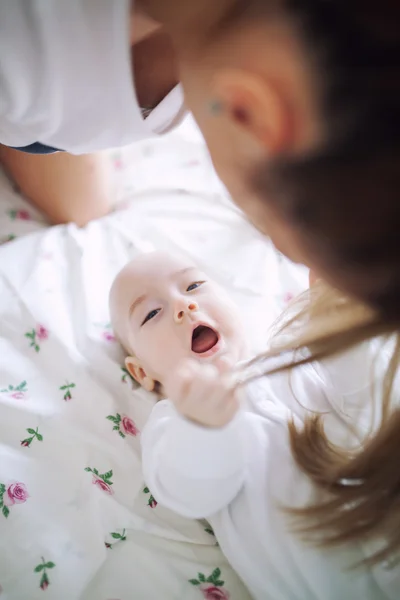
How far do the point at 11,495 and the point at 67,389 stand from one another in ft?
0.62

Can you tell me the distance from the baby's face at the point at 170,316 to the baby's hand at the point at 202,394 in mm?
187

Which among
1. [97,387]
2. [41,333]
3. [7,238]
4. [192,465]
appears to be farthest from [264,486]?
[7,238]

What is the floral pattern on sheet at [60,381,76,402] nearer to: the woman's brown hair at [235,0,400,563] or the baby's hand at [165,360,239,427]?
the baby's hand at [165,360,239,427]

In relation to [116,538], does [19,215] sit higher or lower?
higher

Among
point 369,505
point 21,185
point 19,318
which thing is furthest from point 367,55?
point 21,185

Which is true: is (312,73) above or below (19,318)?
above

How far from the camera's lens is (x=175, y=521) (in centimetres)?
72

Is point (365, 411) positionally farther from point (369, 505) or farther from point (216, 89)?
point (216, 89)

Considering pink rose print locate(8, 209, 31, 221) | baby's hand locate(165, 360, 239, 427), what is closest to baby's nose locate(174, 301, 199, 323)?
baby's hand locate(165, 360, 239, 427)

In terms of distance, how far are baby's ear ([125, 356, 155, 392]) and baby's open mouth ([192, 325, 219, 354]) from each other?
0.10 metres

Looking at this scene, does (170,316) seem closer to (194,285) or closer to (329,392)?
(194,285)

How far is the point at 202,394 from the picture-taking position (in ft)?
1.73

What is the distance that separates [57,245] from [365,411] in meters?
0.65

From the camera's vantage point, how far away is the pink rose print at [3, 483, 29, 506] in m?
0.68
